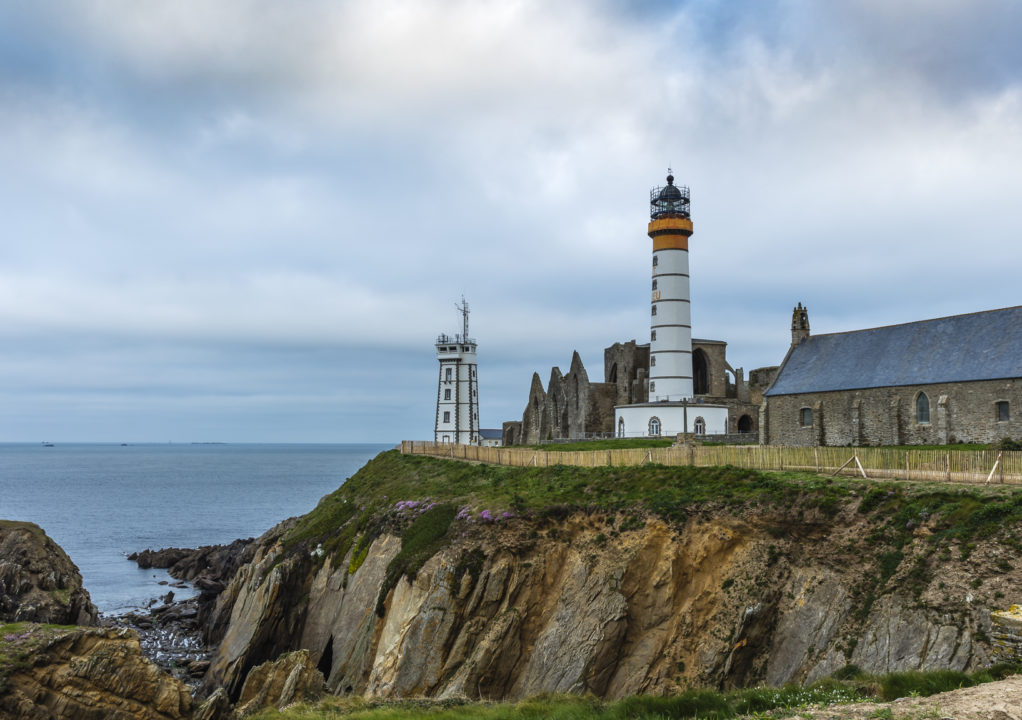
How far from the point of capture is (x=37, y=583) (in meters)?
37.7

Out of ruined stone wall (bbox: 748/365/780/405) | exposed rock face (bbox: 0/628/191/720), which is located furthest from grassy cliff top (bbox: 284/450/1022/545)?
ruined stone wall (bbox: 748/365/780/405)

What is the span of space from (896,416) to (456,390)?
47531mm

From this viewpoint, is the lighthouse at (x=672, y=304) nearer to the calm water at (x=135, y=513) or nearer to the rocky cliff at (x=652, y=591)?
the rocky cliff at (x=652, y=591)

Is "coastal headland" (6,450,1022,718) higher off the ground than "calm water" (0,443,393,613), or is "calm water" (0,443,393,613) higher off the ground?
"coastal headland" (6,450,1022,718)

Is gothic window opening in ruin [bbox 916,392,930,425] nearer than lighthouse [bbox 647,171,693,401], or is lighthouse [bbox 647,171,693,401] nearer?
gothic window opening in ruin [bbox 916,392,930,425]

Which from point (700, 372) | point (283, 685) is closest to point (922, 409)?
point (700, 372)

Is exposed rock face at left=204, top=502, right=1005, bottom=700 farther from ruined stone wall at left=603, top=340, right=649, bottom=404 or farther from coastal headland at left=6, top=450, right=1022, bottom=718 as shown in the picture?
ruined stone wall at left=603, top=340, right=649, bottom=404

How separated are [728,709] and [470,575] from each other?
1468 centimetres

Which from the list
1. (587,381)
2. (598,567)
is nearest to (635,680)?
(598,567)

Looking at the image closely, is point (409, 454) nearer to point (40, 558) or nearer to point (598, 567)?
point (40, 558)

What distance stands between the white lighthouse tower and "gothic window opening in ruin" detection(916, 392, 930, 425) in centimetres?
4678

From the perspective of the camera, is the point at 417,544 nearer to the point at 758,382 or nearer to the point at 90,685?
the point at 90,685

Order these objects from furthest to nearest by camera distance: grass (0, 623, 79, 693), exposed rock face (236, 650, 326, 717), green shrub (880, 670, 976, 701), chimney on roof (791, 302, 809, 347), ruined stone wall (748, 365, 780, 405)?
ruined stone wall (748, 365, 780, 405), chimney on roof (791, 302, 809, 347), exposed rock face (236, 650, 326, 717), grass (0, 623, 79, 693), green shrub (880, 670, 976, 701)

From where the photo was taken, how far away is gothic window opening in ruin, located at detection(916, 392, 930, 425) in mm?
39781
